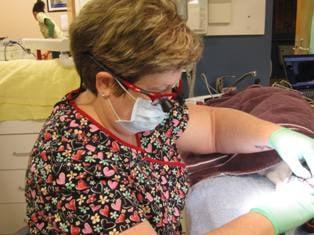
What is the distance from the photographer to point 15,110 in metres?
1.88

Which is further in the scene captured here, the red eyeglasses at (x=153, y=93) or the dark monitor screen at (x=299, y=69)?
the dark monitor screen at (x=299, y=69)

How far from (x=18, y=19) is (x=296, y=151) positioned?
3312 mm

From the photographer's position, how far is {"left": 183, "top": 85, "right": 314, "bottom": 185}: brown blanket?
1040 millimetres

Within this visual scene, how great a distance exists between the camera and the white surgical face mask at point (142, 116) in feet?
2.76

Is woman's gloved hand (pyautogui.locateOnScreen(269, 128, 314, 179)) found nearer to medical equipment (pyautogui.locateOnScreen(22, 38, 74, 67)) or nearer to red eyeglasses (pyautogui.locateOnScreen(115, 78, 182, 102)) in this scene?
red eyeglasses (pyautogui.locateOnScreen(115, 78, 182, 102))

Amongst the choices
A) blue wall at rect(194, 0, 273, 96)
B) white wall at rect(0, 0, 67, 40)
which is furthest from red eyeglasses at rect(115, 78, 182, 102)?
white wall at rect(0, 0, 67, 40)

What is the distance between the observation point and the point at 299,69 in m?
1.89

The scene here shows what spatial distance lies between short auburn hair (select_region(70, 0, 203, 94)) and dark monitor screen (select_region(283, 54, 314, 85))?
1.23 metres

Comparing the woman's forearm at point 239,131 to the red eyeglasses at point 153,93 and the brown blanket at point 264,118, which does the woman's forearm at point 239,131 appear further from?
the red eyeglasses at point 153,93

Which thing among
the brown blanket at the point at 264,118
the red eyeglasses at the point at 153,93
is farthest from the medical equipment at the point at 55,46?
the red eyeglasses at the point at 153,93

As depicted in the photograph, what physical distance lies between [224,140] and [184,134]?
0.12 metres

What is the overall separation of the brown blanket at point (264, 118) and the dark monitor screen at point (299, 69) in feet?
2.04

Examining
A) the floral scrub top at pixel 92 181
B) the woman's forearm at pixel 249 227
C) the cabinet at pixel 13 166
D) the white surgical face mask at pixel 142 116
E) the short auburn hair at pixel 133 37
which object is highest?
the short auburn hair at pixel 133 37

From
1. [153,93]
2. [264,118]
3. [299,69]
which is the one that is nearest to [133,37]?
[153,93]
